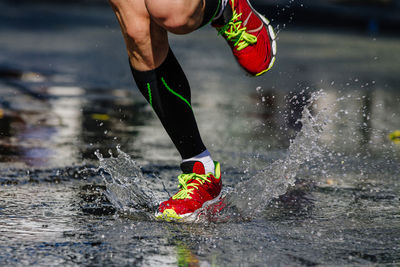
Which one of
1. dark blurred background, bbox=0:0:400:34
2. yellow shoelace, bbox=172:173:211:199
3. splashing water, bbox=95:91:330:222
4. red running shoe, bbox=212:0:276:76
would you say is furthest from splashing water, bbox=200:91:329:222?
dark blurred background, bbox=0:0:400:34

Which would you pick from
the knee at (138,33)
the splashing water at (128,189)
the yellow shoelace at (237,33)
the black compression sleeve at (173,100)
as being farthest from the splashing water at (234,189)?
the knee at (138,33)

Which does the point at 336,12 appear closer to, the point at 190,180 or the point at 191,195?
the point at 190,180

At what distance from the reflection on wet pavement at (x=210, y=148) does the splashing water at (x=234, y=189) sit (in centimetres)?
7

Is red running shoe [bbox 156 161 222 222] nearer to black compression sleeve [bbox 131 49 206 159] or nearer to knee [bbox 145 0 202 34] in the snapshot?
black compression sleeve [bbox 131 49 206 159]

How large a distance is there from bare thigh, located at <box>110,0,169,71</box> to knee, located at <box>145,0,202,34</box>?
0.67 ft

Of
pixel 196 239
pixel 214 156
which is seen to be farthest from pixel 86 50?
pixel 196 239

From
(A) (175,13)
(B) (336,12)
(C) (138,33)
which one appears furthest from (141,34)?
(B) (336,12)

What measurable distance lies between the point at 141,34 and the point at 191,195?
0.69 metres

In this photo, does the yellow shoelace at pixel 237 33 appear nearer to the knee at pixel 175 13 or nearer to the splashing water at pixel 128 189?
the knee at pixel 175 13

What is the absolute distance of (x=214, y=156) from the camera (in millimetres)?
4758

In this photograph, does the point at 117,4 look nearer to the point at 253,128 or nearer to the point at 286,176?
the point at 286,176

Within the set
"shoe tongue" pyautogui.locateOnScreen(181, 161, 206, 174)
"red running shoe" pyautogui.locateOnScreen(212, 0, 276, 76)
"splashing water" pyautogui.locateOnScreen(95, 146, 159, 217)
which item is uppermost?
"red running shoe" pyautogui.locateOnScreen(212, 0, 276, 76)

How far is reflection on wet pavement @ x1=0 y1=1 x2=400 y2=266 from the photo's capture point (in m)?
2.78

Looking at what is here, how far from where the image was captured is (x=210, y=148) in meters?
5.00
